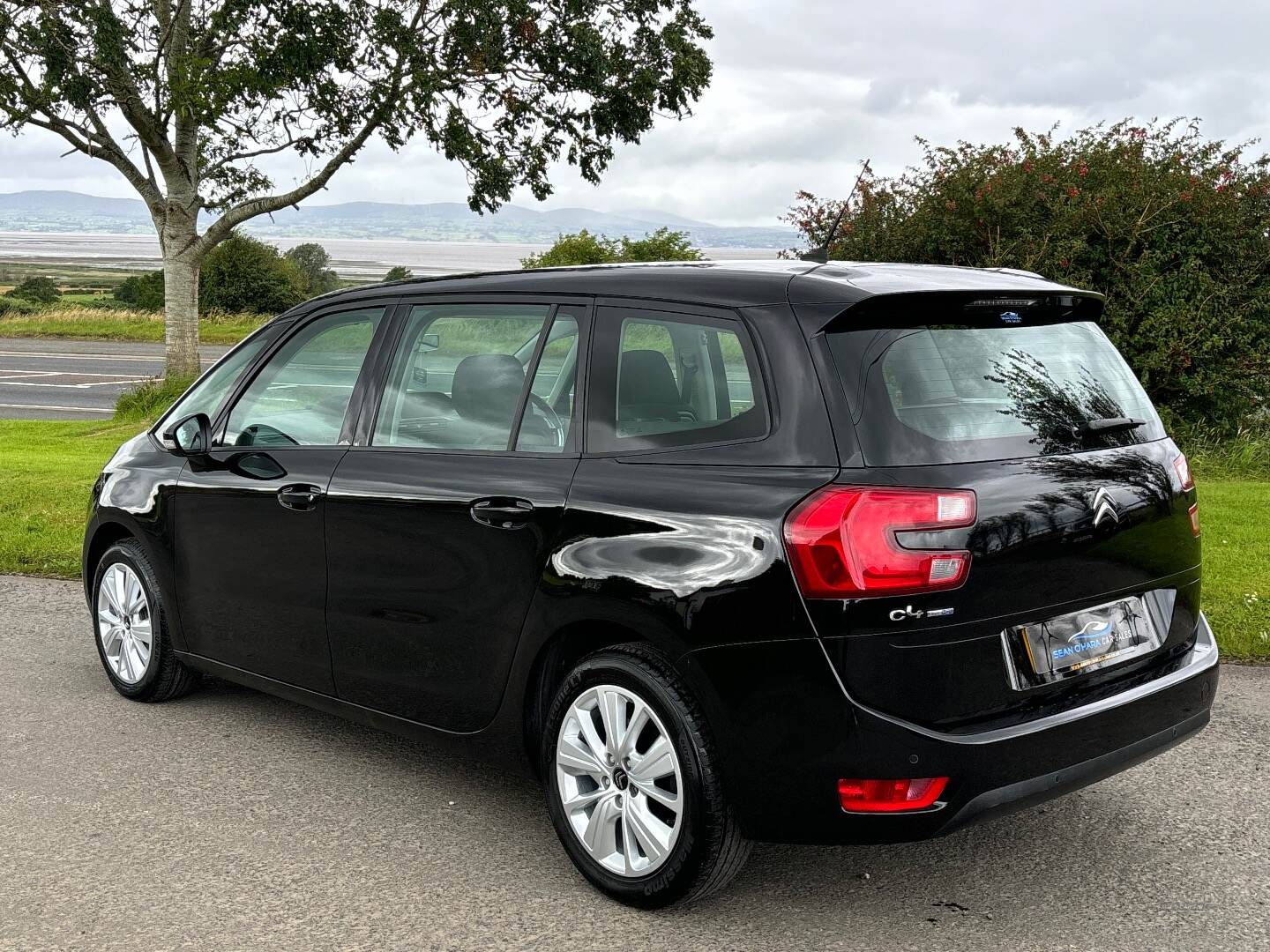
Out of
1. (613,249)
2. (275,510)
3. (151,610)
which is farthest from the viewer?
(613,249)

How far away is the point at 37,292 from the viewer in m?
72.2

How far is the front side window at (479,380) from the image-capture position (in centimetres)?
418

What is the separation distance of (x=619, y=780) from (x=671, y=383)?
1145 millimetres

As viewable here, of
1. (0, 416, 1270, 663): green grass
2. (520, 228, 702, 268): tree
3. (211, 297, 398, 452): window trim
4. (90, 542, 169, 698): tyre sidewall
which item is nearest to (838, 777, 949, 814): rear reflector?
(211, 297, 398, 452): window trim

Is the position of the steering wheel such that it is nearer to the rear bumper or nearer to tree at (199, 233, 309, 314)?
→ the rear bumper

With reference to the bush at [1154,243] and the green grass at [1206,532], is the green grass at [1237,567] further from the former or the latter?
the bush at [1154,243]

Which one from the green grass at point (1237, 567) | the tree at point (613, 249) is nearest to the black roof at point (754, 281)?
the green grass at point (1237, 567)

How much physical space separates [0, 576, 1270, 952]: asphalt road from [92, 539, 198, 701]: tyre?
36cm

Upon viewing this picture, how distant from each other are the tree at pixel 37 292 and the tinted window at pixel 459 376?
66.7 metres

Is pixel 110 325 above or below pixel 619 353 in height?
below

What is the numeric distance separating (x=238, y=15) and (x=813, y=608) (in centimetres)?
1806

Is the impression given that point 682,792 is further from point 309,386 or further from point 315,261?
point 315,261

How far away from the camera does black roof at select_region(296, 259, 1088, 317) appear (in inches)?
145

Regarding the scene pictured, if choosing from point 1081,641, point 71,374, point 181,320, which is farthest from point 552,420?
point 71,374
